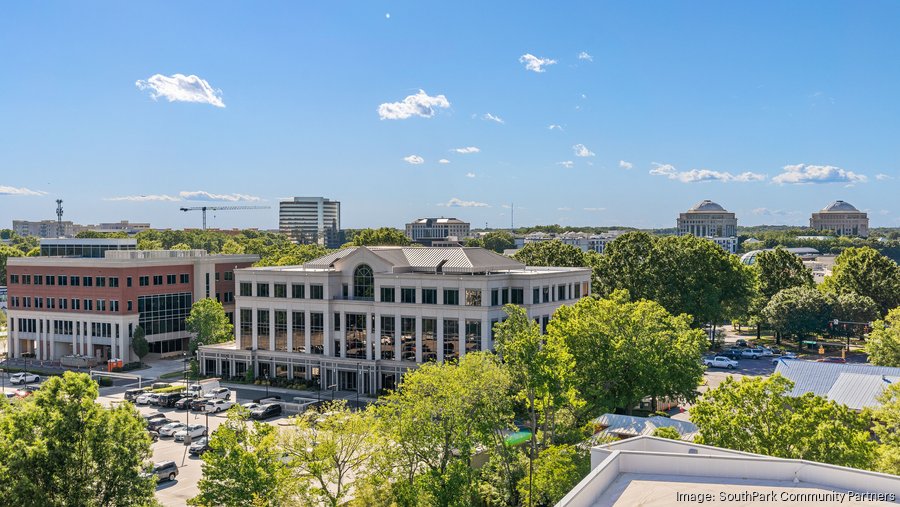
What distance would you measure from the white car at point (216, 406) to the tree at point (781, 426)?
46596 mm

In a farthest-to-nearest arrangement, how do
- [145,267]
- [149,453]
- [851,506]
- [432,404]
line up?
[145,267] < [432,404] < [149,453] < [851,506]

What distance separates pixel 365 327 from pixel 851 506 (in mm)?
59571

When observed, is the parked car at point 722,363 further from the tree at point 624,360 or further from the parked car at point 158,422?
the parked car at point 158,422

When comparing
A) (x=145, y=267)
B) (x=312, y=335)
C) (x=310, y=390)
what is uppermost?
(x=145, y=267)

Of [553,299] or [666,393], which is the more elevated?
[553,299]

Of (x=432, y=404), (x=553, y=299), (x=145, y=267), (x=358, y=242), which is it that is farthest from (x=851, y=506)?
(x=358, y=242)

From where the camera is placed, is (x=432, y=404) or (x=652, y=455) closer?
(x=652, y=455)

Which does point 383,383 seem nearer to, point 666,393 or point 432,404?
point 666,393

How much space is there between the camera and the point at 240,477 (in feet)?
114

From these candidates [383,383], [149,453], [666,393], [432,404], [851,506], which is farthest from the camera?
[383,383]

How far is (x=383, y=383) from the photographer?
249ft

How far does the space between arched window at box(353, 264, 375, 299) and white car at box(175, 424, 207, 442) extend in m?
23.2

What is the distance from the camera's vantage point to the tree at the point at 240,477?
34.8 m

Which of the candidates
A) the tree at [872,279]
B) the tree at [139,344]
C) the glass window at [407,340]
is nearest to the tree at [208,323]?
the tree at [139,344]
